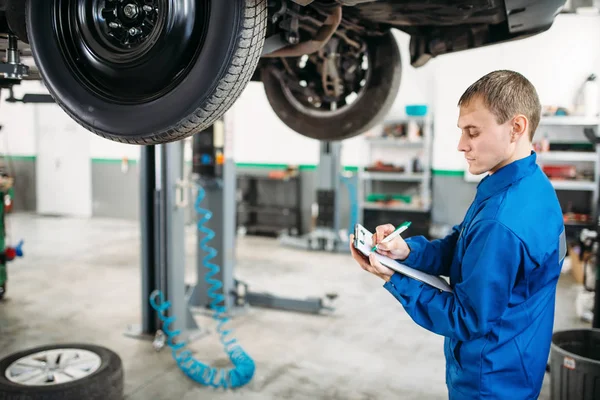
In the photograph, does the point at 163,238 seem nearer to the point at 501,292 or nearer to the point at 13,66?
the point at 13,66

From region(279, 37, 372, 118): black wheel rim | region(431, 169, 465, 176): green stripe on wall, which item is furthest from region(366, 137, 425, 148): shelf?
region(279, 37, 372, 118): black wheel rim

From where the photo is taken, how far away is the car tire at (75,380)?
229 centimetres

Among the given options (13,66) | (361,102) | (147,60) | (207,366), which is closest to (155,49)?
(147,60)

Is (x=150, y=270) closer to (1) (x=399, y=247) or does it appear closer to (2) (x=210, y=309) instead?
(2) (x=210, y=309)

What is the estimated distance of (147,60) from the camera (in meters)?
1.54

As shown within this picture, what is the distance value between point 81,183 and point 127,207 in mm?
1021

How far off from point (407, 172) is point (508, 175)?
230 inches

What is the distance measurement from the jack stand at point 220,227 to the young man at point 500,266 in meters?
2.95

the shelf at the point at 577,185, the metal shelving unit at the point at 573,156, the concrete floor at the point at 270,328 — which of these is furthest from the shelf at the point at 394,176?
the shelf at the point at 577,185

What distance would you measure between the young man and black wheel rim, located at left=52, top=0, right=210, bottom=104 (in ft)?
2.49

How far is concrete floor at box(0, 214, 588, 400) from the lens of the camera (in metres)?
3.04

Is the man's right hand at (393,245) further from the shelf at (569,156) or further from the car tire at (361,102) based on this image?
the shelf at (569,156)

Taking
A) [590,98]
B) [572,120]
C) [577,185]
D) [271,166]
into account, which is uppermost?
[590,98]

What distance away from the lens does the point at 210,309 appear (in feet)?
14.3
